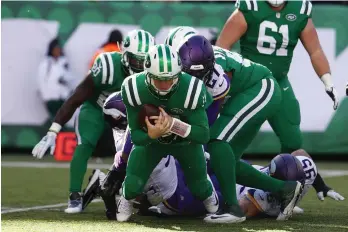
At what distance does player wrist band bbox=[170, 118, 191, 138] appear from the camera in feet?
16.4

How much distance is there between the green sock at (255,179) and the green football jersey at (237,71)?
460mm

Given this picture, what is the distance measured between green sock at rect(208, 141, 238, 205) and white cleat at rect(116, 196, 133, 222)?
1.72 ft

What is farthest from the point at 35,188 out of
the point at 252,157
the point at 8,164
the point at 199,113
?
the point at 252,157

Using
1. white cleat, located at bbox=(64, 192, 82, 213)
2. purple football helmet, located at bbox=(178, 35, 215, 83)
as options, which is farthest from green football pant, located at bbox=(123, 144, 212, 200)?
white cleat, located at bbox=(64, 192, 82, 213)

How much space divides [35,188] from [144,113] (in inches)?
102

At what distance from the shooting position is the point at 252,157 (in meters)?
10.1

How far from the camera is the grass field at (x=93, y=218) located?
5117 millimetres

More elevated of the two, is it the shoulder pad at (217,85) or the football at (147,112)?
the shoulder pad at (217,85)

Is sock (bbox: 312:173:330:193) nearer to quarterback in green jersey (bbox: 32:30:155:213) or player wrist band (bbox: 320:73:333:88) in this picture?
→ player wrist band (bbox: 320:73:333:88)

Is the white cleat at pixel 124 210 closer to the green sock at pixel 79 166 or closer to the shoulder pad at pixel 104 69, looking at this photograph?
the green sock at pixel 79 166

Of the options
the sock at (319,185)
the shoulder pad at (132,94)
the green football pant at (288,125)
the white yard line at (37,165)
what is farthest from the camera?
the white yard line at (37,165)

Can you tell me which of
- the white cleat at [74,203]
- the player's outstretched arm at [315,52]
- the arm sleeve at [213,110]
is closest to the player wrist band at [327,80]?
the player's outstretched arm at [315,52]

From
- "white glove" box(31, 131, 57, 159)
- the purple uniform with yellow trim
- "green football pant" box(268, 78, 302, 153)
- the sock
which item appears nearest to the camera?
the purple uniform with yellow trim

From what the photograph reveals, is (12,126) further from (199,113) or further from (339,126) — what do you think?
(199,113)
